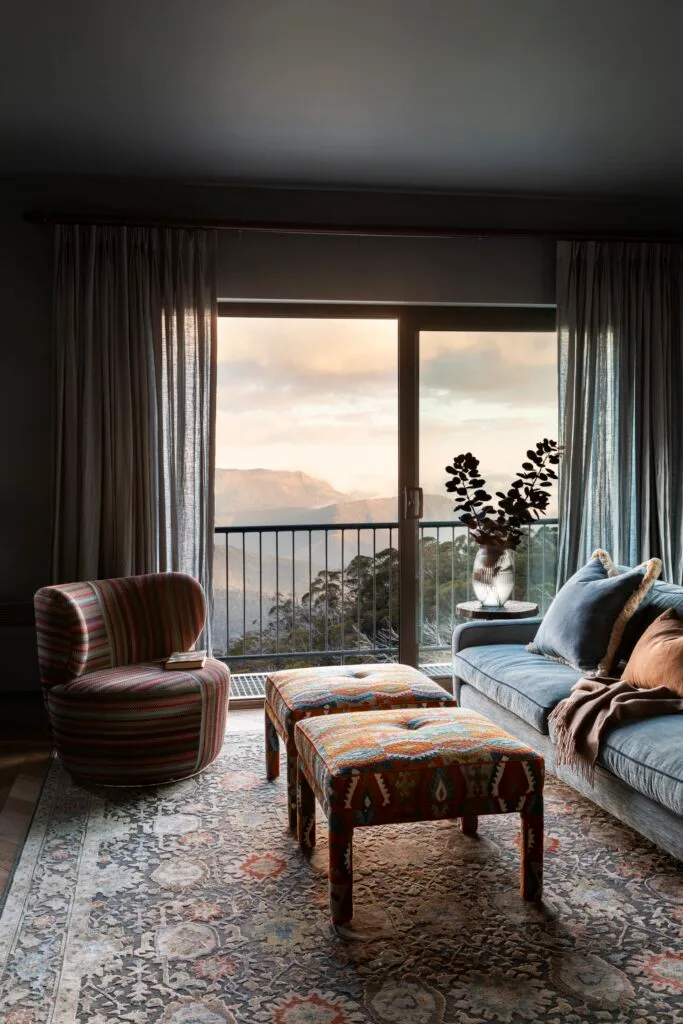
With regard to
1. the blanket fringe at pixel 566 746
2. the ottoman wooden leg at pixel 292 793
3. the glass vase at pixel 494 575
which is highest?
the glass vase at pixel 494 575

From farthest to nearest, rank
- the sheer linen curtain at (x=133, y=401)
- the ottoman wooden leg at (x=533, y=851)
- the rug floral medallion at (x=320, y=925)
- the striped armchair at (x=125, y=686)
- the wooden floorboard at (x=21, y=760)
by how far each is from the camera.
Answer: the sheer linen curtain at (x=133, y=401) → the striped armchair at (x=125, y=686) → the wooden floorboard at (x=21, y=760) → the ottoman wooden leg at (x=533, y=851) → the rug floral medallion at (x=320, y=925)

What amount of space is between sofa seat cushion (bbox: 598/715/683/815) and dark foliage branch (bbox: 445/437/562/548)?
72.1 inches

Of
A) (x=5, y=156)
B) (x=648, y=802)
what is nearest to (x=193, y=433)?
(x=5, y=156)

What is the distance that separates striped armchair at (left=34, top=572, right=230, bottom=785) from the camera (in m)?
3.63

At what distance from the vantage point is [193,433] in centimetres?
485

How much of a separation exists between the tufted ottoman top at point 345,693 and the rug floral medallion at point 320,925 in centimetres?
43

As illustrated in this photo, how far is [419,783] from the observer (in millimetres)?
2574

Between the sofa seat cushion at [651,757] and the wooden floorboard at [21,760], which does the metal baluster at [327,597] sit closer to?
the wooden floorboard at [21,760]

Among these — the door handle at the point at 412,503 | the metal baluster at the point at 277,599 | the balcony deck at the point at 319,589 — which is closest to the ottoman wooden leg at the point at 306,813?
the door handle at the point at 412,503

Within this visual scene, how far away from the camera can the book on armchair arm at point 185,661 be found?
12.9 ft

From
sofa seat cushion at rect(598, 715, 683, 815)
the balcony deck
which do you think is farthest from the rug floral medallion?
the balcony deck

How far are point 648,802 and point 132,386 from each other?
125 inches

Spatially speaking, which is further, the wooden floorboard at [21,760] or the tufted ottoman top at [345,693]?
the tufted ottoman top at [345,693]

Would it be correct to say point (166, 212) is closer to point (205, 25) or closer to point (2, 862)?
point (205, 25)
